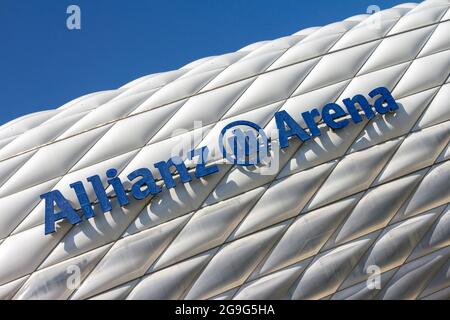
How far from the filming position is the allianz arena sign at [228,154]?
39.9 ft

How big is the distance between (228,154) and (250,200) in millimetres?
1260

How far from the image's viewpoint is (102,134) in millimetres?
13367

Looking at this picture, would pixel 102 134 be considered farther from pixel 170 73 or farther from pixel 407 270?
pixel 407 270

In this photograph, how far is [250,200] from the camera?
40.3 feet

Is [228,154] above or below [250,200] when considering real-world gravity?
above

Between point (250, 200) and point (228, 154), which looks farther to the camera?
point (228, 154)

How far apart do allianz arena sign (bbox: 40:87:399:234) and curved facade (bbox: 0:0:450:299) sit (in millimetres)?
154

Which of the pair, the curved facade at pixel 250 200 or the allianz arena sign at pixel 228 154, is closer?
the curved facade at pixel 250 200

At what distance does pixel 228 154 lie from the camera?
12.7m

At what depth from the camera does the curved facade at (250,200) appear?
38.8ft

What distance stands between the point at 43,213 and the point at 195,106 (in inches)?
178

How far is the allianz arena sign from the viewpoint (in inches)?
478

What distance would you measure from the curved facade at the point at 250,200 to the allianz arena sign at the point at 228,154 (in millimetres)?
154
